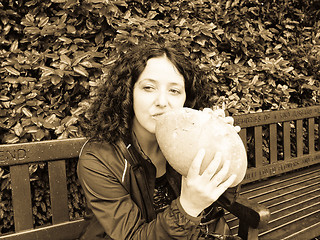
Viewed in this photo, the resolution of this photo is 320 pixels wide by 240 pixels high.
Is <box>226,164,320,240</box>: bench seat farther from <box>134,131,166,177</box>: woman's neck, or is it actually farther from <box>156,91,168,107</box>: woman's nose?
<box>156,91,168,107</box>: woman's nose

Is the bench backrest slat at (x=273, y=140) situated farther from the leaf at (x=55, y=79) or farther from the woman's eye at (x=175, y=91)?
the leaf at (x=55, y=79)

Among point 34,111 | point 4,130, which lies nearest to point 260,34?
point 34,111

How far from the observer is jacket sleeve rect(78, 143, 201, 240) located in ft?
4.07

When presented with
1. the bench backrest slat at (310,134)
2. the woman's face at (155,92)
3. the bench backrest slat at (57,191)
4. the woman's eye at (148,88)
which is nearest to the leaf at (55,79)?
the bench backrest slat at (57,191)

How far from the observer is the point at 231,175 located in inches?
50.4

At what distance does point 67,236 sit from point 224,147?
1248 millimetres

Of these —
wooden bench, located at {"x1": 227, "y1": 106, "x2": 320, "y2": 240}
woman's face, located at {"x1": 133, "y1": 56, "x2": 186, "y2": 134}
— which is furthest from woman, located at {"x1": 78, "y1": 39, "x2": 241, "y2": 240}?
wooden bench, located at {"x1": 227, "y1": 106, "x2": 320, "y2": 240}

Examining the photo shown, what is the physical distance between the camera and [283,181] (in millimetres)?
→ 3033

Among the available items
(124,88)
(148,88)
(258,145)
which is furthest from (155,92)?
(258,145)

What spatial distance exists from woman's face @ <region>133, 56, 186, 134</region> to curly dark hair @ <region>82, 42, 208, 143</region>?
7cm

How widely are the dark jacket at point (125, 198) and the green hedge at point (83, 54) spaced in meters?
0.70

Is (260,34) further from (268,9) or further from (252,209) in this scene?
(252,209)

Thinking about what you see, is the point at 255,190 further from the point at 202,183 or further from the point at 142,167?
the point at 202,183

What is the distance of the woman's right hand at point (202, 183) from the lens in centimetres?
118
